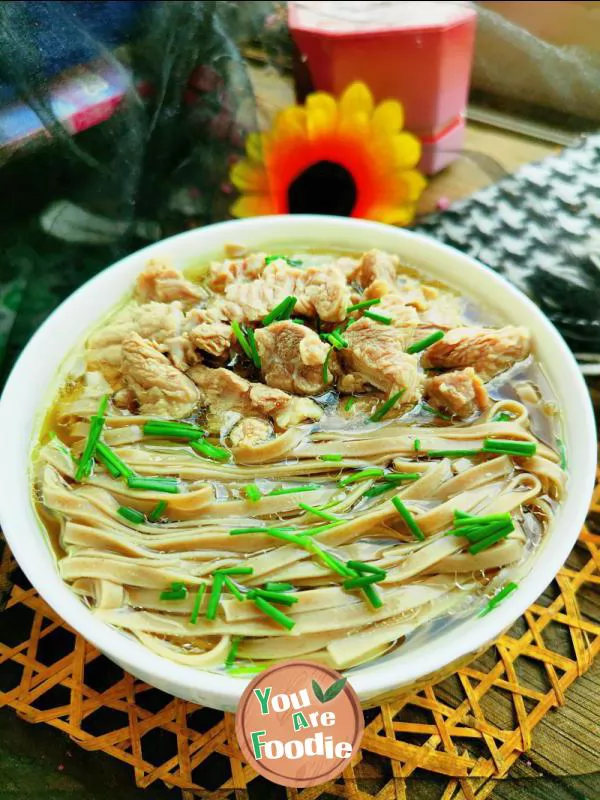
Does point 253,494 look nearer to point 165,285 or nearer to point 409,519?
point 409,519

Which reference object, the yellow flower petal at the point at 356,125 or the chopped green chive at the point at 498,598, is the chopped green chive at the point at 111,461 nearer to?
the chopped green chive at the point at 498,598

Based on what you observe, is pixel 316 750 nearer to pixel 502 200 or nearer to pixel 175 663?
pixel 175 663

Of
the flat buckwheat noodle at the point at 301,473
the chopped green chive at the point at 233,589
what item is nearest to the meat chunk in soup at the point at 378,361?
the flat buckwheat noodle at the point at 301,473

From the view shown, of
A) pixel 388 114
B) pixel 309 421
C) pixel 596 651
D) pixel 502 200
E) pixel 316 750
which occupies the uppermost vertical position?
pixel 388 114

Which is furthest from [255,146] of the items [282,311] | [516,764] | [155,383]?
[516,764]

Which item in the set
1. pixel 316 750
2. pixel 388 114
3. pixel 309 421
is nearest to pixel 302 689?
pixel 316 750
